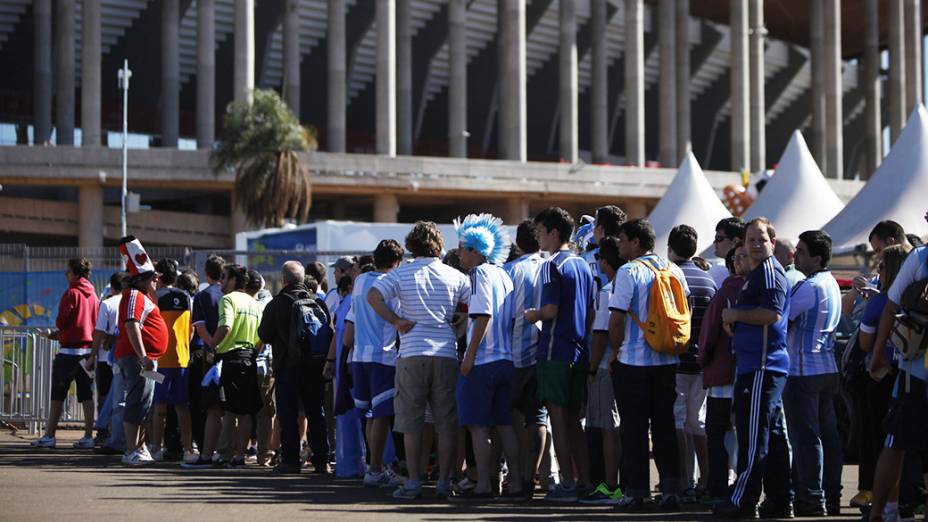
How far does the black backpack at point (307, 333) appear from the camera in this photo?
12.5 m

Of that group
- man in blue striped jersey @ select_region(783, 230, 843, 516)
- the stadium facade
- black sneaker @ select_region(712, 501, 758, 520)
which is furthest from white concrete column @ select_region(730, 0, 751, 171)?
black sneaker @ select_region(712, 501, 758, 520)

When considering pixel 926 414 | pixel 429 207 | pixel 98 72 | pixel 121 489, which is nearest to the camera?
pixel 926 414

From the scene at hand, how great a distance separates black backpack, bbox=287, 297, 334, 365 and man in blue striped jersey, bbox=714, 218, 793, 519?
4591mm

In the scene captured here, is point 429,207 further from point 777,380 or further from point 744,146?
point 777,380

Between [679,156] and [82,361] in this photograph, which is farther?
[679,156]

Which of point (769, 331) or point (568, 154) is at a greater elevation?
point (568, 154)

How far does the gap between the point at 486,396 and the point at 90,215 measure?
40697mm

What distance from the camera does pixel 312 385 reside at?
41.6 ft

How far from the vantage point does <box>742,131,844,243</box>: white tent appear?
78.9 feet

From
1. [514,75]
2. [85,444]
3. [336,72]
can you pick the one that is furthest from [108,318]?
[514,75]

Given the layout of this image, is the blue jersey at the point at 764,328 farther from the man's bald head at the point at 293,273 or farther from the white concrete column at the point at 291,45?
the white concrete column at the point at 291,45

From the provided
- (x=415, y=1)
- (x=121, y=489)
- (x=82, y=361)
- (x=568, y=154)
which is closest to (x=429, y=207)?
(x=568, y=154)

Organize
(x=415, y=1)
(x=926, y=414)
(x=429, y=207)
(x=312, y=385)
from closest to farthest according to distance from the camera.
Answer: (x=926, y=414) → (x=312, y=385) → (x=429, y=207) → (x=415, y=1)

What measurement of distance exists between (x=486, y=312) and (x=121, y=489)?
3035 millimetres
